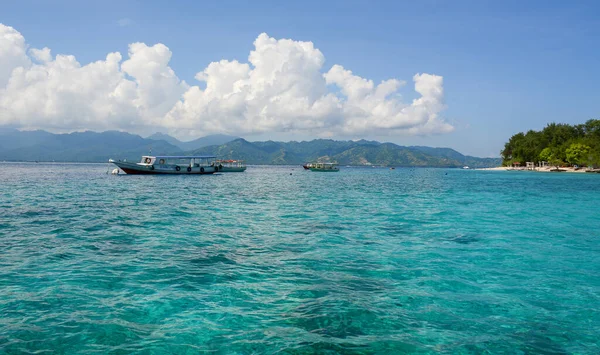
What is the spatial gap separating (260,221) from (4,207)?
2483 cm

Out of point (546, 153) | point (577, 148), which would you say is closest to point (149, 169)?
point (577, 148)

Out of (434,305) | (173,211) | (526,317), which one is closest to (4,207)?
(173,211)

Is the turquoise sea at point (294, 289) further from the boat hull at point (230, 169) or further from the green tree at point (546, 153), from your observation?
the green tree at point (546, 153)

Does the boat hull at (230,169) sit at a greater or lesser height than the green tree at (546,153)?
lesser

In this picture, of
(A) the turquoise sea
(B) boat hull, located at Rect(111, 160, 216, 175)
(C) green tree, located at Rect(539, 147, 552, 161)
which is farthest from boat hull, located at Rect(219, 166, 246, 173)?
(C) green tree, located at Rect(539, 147, 552, 161)

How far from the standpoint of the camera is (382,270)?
52.1 feet

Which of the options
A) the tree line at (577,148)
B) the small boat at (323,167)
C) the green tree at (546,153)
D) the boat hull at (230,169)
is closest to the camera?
the boat hull at (230,169)

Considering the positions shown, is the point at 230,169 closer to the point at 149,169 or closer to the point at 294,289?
the point at 149,169

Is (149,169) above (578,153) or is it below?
below

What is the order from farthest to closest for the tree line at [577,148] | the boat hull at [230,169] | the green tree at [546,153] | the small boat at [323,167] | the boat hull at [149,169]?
the green tree at [546,153] < the small boat at [323,167] < the tree line at [577,148] < the boat hull at [230,169] < the boat hull at [149,169]

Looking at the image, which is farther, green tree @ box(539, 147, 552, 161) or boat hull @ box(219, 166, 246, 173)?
green tree @ box(539, 147, 552, 161)

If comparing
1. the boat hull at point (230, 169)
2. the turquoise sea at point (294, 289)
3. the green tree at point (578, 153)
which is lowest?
the turquoise sea at point (294, 289)

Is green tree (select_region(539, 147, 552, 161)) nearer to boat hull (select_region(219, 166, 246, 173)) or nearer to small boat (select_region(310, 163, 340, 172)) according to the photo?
small boat (select_region(310, 163, 340, 172))

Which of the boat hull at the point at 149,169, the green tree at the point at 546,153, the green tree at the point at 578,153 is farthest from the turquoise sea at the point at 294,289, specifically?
the green tree at the point at 546,153
